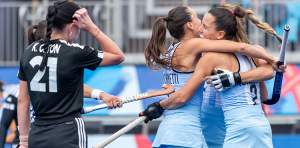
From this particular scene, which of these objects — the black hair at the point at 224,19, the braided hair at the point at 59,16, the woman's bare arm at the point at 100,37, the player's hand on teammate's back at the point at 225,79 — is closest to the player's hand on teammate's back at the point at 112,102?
the woman's bare arm at the point at 100,37

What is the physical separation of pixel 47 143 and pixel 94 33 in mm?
936

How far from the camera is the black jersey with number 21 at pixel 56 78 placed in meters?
2.49

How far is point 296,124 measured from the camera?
7328 millimetres

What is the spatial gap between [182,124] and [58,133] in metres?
1.02

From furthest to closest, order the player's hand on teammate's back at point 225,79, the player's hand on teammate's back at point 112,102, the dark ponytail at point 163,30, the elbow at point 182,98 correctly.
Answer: the dark ponytail at point 163,30 < the player's hand on teammate's back at point 112,102 < the elbow at point 182,98 < the player's hand on teammate's back at point 225,79

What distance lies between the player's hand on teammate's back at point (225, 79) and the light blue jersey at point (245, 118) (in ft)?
0.25

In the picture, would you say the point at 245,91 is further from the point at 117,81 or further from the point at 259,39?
the point at 259,39

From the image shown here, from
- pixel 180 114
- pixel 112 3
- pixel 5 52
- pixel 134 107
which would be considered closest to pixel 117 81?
pixel 134 107

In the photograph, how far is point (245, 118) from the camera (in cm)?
270

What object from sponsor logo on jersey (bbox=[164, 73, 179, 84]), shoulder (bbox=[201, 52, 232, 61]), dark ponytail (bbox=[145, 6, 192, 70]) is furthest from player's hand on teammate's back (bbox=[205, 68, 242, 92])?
dark ponytail (bbox=[145, 6, 192, 70])

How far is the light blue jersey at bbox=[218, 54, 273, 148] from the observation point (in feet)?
8.70

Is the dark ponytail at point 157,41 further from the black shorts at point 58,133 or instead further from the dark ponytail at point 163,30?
the black shorts at point 58,133

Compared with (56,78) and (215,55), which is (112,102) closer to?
(56,78)

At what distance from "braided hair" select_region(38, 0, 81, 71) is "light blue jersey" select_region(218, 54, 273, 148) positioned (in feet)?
4.70
